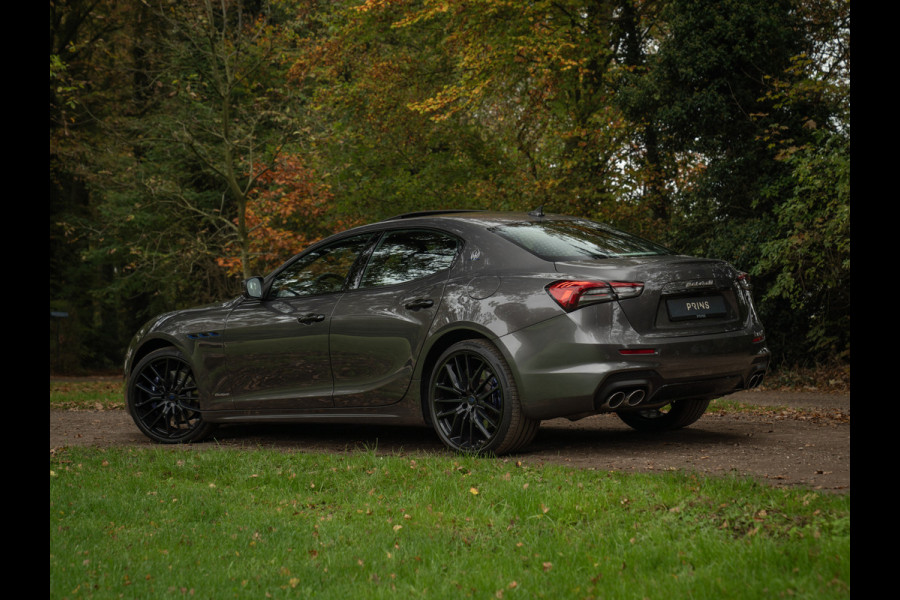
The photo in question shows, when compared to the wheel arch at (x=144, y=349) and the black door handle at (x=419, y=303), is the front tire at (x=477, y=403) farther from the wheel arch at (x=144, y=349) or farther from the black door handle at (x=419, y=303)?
the wheel arch at (x=144, y=349)

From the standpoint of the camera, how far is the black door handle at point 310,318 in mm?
7527

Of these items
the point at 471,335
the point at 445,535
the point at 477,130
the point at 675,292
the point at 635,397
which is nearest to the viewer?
the point at 445,535

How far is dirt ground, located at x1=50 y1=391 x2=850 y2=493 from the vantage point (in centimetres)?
600

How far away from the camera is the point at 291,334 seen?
25.2 feet

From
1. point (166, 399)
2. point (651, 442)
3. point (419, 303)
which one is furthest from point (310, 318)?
point (651, 442)

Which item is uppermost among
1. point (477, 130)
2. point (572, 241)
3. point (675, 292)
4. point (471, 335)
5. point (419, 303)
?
point (477, 130)

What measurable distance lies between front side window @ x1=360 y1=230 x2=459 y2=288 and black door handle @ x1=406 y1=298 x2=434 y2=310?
0.23 m

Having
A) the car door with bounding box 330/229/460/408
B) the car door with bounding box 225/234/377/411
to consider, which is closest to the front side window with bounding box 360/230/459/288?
the car door with bounding box 330/229/460/408

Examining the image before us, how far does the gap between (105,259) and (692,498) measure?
932 inches

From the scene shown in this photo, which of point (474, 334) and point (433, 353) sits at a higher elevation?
point (474, 334)

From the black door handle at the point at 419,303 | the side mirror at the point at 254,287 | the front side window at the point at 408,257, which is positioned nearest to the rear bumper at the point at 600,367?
the black door handle at the point at 419,303

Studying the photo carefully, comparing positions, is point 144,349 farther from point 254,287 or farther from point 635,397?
point 635,397

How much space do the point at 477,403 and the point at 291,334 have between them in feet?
5.89

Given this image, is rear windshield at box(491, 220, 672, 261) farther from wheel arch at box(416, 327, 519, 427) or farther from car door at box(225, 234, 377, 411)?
car door at box(225, 234, 377, 411)
